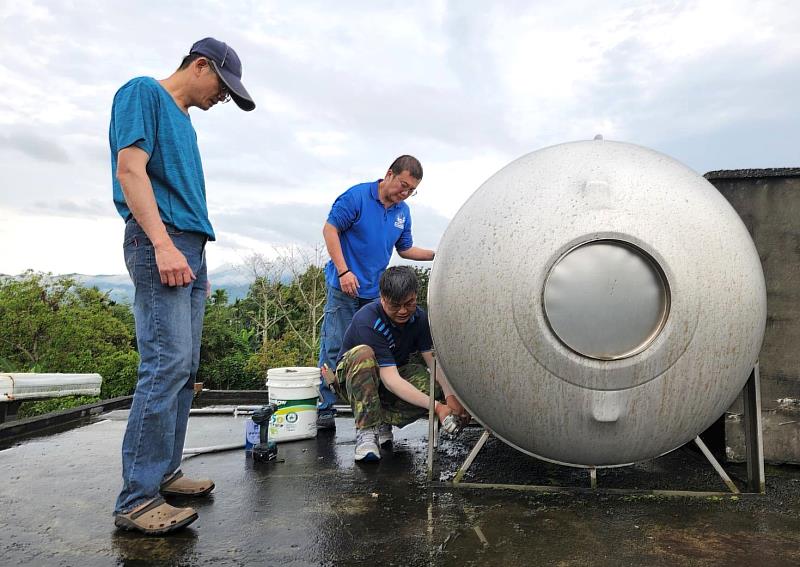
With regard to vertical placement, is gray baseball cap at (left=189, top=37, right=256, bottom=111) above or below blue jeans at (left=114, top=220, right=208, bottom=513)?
above

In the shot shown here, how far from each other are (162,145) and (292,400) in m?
1.99

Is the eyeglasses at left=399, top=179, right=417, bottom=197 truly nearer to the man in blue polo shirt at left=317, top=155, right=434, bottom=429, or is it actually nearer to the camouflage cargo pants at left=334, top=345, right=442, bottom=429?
the man in blue polo shirt at left=317, top=155, right=434, bottom=429

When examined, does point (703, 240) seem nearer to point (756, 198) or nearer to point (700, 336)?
point (700, 336)

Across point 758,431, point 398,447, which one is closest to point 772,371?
point 758,431

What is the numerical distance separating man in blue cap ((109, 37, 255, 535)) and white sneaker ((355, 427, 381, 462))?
1161mm

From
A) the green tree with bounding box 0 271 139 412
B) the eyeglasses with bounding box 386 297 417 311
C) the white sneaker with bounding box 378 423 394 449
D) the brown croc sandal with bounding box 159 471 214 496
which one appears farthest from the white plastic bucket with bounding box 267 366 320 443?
the green tree with bounding box 0 271 139 412

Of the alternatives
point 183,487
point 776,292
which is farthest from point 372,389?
point 776,292

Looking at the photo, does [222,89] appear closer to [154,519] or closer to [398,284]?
[398,284]

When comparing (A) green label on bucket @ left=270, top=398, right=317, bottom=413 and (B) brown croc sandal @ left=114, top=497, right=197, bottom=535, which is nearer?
(B) brown croc sandal @ left=114, top=497, right=197, bottom=535

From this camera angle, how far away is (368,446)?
135 inches

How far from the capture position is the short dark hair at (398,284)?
130 inches

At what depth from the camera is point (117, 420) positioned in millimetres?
4934

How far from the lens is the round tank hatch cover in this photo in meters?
2.29

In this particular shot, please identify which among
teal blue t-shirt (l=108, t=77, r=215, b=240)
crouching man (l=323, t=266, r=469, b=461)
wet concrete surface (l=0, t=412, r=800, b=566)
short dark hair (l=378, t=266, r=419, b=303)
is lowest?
wet concrete surface (l=0, t=412, r=800, b=566)
